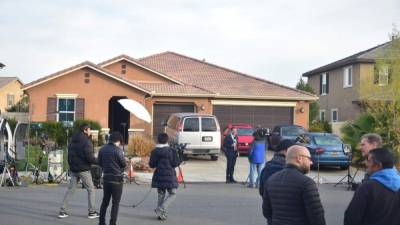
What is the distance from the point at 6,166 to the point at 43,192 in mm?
1503

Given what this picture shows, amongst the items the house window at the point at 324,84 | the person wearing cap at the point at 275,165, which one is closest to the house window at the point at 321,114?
the house window at the point at 324,84

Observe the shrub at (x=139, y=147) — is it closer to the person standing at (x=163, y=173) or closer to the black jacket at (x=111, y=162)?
the person standing at (x=163, y=173)

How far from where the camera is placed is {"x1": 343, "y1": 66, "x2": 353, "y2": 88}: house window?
37938 millimetres

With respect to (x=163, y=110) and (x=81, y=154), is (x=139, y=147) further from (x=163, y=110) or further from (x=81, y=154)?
(x=81, y=154)

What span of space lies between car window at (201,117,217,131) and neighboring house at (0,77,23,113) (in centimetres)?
4183

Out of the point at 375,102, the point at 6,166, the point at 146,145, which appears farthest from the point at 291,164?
the point at 375,102

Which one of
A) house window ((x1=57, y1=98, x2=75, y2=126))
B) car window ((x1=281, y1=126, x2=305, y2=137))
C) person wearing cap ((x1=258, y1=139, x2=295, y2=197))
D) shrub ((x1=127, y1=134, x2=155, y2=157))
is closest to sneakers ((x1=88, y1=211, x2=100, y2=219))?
person wearing cap ((x1=258, y1=139, x2=295, y2=197))

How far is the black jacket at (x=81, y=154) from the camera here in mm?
11125

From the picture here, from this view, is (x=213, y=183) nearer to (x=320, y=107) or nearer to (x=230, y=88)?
(x=230, y=88)

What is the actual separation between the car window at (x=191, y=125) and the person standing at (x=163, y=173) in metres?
13.0

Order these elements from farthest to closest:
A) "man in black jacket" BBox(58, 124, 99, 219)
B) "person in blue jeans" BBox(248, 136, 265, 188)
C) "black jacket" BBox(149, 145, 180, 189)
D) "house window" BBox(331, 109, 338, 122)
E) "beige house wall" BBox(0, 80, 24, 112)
Result: "beige house wall" BBox(0, 80, 24, 112) < "house window" BBox(331, 109, 338, 122) < "person in blue jeans" BBox(248, 136, 265, 188) < "man in black jacket" BBox(58, 124, 99, 219) < "black jacket" BBox(149, 145, 180, 189)

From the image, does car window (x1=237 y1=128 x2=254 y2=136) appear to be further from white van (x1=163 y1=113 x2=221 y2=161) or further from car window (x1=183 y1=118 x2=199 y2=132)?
car window (x1=183 y1=118 x2=199 y2=132)

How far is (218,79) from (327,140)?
1448 centimetres

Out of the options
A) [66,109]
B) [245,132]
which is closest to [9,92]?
[66,109]
